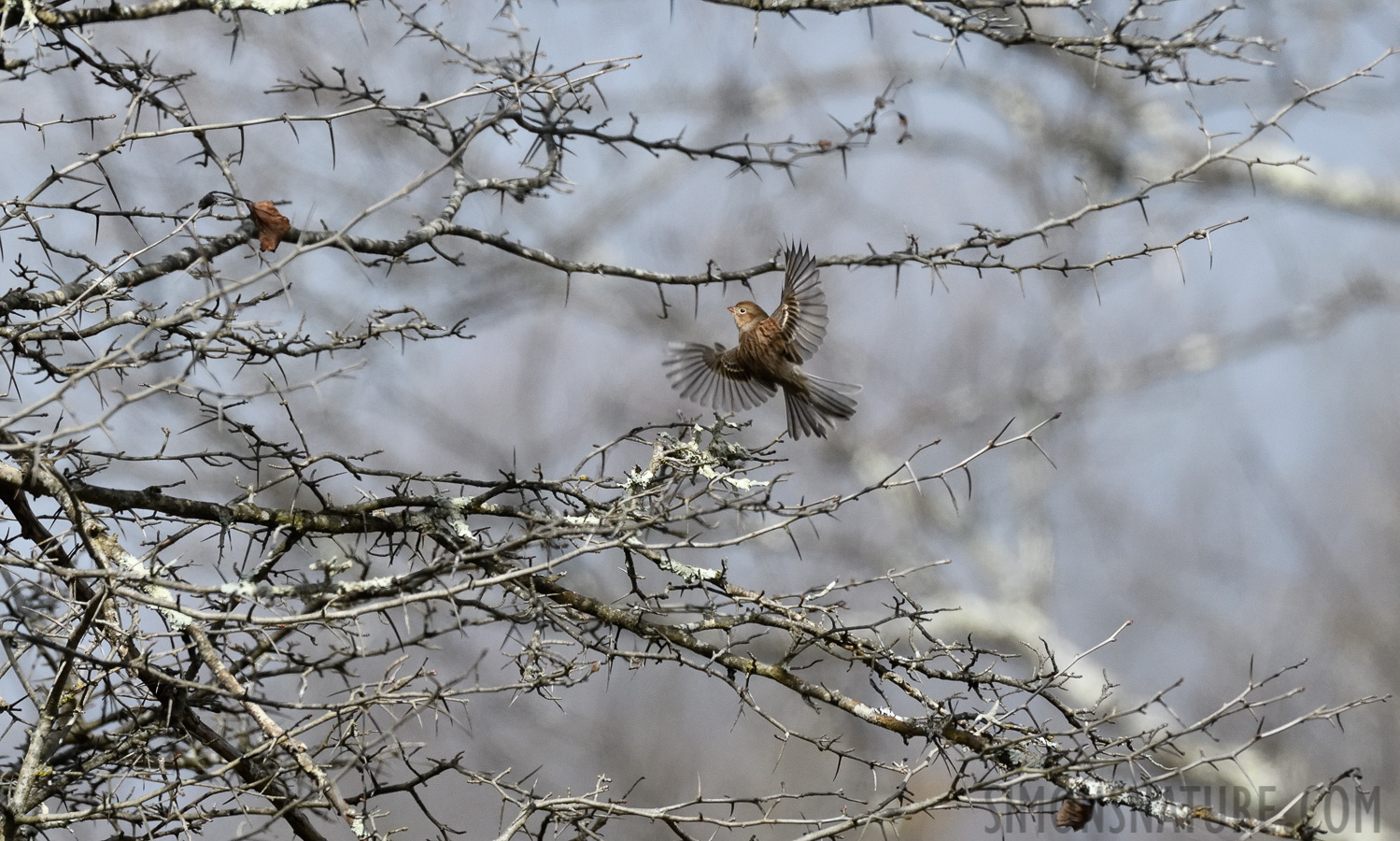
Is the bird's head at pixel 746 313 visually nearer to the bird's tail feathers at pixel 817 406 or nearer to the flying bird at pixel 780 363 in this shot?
the flying bird at pixel 780 363

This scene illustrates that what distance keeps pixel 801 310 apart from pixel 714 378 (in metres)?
0.52

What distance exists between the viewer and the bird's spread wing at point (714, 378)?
3.79 metres

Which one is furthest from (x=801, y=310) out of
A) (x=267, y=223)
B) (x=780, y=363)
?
(x=267, y=223)

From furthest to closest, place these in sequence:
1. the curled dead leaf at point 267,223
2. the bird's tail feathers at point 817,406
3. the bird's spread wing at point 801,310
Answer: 1. the bird's tail feathers at point 817,406
2. the bird's spread wing at point 801,310
3. the curled dead leaf at point 267,223

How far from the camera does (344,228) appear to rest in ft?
6.24

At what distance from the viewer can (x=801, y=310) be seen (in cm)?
347

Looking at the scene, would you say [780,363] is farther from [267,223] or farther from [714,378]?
[267,223]

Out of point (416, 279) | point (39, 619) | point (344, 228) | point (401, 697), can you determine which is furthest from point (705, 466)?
point (416, 279)

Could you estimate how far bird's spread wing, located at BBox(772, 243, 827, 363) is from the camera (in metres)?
3.25

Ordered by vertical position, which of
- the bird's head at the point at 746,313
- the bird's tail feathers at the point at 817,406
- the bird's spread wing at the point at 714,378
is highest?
the bird's head at the point at 746,313

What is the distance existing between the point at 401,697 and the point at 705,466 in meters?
0.80

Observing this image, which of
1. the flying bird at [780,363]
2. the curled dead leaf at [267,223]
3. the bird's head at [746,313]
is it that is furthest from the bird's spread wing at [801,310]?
the curled dead leaf at [267,223]

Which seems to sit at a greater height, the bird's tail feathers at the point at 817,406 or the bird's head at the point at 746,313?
the bird's head at the point at 746,313

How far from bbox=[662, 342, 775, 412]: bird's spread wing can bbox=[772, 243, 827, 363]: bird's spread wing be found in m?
0.23
